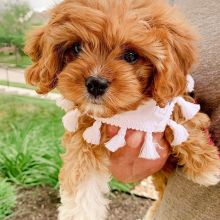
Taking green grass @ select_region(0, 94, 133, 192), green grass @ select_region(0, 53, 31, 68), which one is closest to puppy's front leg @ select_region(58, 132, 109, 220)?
green grass @ select_region(0, 94, 133, 192)

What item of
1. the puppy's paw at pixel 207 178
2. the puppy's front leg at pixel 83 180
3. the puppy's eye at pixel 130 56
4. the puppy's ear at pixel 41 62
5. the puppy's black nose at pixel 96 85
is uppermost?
the puppy's eye at pixel 130 56

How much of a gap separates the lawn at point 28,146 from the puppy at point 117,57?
2.02m

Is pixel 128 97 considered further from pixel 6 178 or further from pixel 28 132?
pixel 28 132

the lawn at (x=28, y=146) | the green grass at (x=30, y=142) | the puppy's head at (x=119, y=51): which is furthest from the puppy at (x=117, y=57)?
the green grass at (x=30, y=142)

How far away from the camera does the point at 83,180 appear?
6.26 ft

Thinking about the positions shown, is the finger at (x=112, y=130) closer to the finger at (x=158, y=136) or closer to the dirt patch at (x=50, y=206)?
the finger at (x=158, y=136)

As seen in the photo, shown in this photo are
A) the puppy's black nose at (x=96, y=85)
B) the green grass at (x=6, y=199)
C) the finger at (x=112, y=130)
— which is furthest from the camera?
the green grass at (x=6, y=199)

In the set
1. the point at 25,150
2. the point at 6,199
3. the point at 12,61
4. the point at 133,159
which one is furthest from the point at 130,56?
the point at 12,61

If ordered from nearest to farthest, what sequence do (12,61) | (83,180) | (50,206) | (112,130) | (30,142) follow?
(112,130)
(83,180)
(50,206)
(30,142)
(12,61)

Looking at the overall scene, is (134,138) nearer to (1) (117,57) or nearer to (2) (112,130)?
(2) (112,130)

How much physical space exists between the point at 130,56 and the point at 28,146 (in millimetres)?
2597

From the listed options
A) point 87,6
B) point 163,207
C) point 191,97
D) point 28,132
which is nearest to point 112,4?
point 87,6

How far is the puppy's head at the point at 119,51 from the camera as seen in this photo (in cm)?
156

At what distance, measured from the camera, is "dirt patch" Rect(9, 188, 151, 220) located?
3678mm
